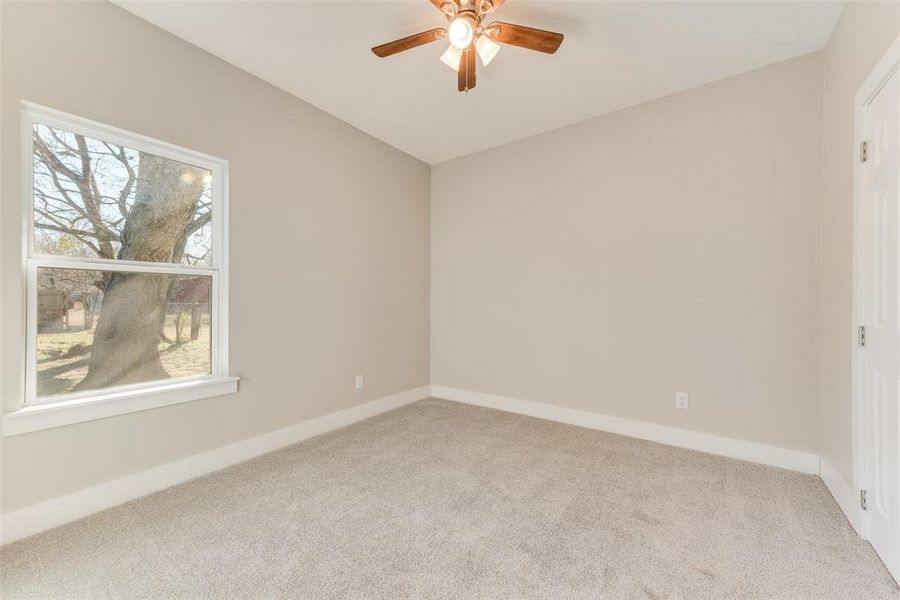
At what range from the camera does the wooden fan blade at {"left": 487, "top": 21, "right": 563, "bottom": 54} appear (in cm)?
178

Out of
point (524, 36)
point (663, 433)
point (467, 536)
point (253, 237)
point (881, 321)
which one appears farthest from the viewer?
point (663, 433)

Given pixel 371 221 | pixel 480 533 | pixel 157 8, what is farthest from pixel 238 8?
pixel 480 533

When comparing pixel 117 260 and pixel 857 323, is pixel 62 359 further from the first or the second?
pixel 857 323

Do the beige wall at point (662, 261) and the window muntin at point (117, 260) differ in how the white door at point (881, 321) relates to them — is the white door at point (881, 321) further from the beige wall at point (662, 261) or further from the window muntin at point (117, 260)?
the window muntin at point (117, 260)

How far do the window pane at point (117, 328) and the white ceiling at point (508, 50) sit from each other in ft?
4.84

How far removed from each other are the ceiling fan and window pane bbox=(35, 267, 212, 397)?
1.88 meters

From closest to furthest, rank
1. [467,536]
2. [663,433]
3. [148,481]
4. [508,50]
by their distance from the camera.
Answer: [467,536]
[148,481]
[508,50]
[663,433]

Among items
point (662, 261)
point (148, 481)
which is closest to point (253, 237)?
point (148, 481)

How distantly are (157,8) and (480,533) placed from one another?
317 cm

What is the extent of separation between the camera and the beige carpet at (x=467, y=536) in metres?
1.42

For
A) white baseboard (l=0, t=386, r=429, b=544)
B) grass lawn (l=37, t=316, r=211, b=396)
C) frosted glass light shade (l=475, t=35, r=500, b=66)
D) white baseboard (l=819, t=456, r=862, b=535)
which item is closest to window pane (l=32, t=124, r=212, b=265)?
grass lawn (l=37, t=316, r=211, b=396)

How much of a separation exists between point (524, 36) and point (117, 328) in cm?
266

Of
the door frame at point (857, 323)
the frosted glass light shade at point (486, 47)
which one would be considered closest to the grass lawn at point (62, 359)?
the frosted glass light shade at point (486, 47)

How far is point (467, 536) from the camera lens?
5.62 ft
